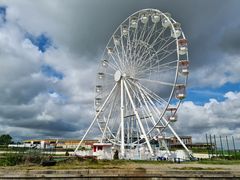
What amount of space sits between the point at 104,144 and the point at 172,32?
17250 millimetres

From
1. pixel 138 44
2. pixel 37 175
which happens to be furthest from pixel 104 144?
pixel 37 175

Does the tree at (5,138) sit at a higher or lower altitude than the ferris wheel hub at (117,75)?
lower

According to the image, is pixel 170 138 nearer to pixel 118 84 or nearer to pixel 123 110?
pixel 123 110

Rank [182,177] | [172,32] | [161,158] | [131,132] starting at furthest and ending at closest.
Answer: [131,132], [172,32], [161,158], [182,177]

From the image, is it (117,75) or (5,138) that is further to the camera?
(5,138)

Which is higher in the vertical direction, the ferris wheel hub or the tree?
the ferris wheel hub

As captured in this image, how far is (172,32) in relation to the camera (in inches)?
1369

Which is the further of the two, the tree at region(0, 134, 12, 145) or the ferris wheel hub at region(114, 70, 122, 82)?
the tree at region(0, 134, 12, 145)

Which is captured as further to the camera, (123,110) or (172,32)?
(123,110)

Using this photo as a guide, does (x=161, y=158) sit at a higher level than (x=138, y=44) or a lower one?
lower

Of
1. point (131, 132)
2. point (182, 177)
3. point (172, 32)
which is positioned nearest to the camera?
point (182, 177)

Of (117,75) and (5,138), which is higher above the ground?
(117,75)

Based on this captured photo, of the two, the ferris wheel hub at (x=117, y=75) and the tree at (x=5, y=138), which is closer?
the ferris wheel hub at (x=117, y=75)

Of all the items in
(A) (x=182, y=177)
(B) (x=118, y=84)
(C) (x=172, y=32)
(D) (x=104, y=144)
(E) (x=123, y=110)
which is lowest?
(A) (x=182, y=177)
